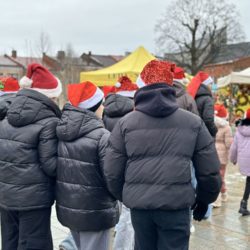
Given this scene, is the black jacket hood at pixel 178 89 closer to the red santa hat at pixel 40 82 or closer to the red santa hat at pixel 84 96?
the red santa hat at pixel 84 96

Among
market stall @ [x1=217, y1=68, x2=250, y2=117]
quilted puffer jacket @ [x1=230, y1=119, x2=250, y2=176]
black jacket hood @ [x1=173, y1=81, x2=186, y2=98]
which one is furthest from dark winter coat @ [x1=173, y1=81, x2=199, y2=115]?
market stall @ [x1=217, y1=68, x2=250, y2=117]

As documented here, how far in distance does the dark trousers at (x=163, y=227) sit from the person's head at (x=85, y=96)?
110 centimetres

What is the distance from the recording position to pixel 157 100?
2885 millimetres

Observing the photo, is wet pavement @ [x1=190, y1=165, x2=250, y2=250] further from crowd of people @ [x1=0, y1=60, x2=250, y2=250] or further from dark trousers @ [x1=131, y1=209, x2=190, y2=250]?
dark trousers @ [x1=131, y1=209, x2=190, y2=250]

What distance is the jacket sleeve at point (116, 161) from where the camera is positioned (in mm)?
3023

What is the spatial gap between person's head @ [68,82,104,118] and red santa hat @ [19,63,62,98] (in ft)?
1.05

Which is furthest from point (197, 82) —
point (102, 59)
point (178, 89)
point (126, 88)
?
point (102, 59)

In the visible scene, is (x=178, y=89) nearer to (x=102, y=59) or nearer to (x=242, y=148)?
(x=242, y=148)

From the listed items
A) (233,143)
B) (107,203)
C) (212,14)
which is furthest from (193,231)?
(212,14)

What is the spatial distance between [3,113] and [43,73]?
2.13 ft

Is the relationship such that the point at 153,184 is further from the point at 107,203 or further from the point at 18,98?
the point at 18,98

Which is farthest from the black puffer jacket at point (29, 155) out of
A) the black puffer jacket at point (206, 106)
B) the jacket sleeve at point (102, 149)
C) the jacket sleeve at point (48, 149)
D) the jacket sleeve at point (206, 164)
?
the black puffer jacket at point (206, 106)

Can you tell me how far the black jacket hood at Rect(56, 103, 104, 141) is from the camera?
341 centimetres

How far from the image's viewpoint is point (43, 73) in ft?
13.1
